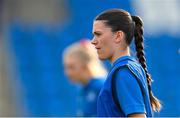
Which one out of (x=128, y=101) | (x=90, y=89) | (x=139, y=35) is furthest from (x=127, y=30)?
(x=90, y=89)

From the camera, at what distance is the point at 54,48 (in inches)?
359

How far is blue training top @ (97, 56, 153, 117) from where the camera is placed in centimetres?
304

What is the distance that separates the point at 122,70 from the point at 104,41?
0.22m

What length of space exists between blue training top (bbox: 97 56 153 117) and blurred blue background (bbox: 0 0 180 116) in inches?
220

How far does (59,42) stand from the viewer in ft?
29.9

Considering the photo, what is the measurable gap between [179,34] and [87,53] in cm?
428

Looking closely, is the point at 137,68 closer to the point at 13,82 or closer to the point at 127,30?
the point at 127,30

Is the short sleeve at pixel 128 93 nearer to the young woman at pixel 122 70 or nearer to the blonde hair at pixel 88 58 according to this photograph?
the young woman at pixel 122 70

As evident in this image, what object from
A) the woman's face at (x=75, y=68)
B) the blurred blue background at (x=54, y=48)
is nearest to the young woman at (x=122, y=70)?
the woman's face at (x=75, y=68)

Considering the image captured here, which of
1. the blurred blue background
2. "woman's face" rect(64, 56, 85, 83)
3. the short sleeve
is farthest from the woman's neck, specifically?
the blurred blue background

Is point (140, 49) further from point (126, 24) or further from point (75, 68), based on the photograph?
point (75, 68)

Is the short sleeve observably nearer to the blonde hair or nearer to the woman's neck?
the woman's neck

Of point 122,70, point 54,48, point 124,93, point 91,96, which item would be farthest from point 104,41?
point 54,48

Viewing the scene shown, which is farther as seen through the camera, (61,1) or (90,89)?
(61,1)
